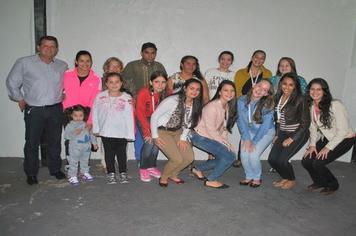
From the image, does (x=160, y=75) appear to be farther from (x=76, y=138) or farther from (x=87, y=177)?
(x=87, y=177)

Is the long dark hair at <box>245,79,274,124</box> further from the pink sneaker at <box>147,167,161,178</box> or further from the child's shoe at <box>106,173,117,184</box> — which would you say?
the child's shoe at <box>106,173,117,184</box>

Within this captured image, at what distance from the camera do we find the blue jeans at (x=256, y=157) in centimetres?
453

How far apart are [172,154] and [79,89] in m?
1.53

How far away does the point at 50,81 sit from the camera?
4.30 meters

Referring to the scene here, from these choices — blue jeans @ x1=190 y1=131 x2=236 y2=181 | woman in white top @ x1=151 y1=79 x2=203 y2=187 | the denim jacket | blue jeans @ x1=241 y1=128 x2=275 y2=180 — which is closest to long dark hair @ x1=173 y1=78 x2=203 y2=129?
woman in white top @ x1=151 y1=79 x2=203 y2=187

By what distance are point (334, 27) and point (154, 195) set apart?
165 inches

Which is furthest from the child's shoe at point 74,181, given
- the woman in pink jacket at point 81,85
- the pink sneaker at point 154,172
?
the pink sneaker at point 154,172

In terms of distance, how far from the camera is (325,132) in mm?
4371

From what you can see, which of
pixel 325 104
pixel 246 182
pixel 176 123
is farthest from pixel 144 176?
pixel 325 104

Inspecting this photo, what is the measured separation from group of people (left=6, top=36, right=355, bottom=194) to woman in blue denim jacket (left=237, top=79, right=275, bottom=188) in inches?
0.5

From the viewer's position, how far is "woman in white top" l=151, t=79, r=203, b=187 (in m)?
4.34

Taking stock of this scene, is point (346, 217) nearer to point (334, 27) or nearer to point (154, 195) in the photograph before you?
point (154, 195)

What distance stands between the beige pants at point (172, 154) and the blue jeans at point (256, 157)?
2.55ft

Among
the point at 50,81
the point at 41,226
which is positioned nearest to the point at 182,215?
the point at 41,226
